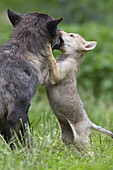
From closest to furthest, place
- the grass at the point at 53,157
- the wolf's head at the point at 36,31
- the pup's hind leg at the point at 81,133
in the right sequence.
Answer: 1. the grass at the point at 53,157
2. the wolf's head at the point at 36,31
3. the pup's hind leg at the point at 81,133

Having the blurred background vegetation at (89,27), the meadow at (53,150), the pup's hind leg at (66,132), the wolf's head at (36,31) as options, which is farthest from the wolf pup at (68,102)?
the blurred background vegetation at (89,27)

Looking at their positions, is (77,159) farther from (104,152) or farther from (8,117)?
(8,117)

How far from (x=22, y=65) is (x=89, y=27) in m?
10.0

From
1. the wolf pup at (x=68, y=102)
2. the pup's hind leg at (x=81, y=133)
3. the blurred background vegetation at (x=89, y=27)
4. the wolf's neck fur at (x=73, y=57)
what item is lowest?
the blurred background vegetation at (x=89, y=27)

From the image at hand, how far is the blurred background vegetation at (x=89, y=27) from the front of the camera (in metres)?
12.7

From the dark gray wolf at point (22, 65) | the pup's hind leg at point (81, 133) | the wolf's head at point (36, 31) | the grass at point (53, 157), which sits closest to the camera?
the grass at point (53, 157)

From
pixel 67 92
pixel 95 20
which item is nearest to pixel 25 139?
pixel 67 92

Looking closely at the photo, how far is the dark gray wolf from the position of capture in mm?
4836

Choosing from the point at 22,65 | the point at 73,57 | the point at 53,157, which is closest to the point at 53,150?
the point at 53,157

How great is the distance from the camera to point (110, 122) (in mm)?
7488

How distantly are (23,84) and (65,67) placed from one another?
90cm

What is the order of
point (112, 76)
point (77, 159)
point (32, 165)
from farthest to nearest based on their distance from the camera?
point (112, 76)
point (77, 159)
point (32, 165)

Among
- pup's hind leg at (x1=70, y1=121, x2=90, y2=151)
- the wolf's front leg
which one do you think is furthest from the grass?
the wolf's front leg

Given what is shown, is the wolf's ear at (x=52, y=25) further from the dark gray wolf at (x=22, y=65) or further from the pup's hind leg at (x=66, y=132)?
the pup's hind leg at (x=66, y=132)
